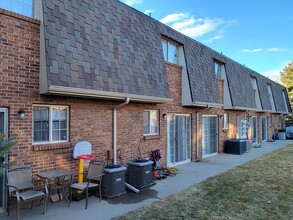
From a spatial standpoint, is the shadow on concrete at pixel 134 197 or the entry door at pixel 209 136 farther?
the entry door at pixel 209 136

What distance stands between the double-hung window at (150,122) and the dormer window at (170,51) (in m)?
2.65

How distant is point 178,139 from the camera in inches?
471

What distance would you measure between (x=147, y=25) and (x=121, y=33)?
6.53ft

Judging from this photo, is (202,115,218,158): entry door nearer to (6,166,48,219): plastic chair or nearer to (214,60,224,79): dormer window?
(214,60,224,79): dormer window

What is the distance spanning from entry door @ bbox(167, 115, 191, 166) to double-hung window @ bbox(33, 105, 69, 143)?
17.4 ft

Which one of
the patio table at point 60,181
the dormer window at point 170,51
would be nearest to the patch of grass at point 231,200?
the patio table at point 60,181

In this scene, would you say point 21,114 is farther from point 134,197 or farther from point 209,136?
point 209,136

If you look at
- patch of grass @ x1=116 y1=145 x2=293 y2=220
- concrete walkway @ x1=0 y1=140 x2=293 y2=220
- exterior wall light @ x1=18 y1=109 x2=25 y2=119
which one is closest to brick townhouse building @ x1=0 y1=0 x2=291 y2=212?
exterior wall light @ x1=18 y1=109 x2=25 y2=119

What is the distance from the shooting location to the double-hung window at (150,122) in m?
10.1

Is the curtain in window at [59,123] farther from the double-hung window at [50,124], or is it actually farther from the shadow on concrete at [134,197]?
the shadow on concrete at [134,197]

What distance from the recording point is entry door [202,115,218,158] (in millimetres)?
14344

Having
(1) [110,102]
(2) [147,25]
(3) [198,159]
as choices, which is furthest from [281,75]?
(1) [110,102]

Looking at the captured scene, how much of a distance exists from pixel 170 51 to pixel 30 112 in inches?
289

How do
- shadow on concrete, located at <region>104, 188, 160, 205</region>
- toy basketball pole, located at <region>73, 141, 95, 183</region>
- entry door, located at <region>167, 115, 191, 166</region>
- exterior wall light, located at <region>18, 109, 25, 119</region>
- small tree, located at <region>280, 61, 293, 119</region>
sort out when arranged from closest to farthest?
exterior wall light, located at <region>18, 109, 25, 119</region> < shadow on concrete, located at <region>104, 188, 160, 205</region> < toy basketball pole, located at <region>73, 141, 95, 183</region> < entry door, located at <region>167, 115, 191, 166</region> < small tree, located at <region>280, 61, 293, 119</region>
